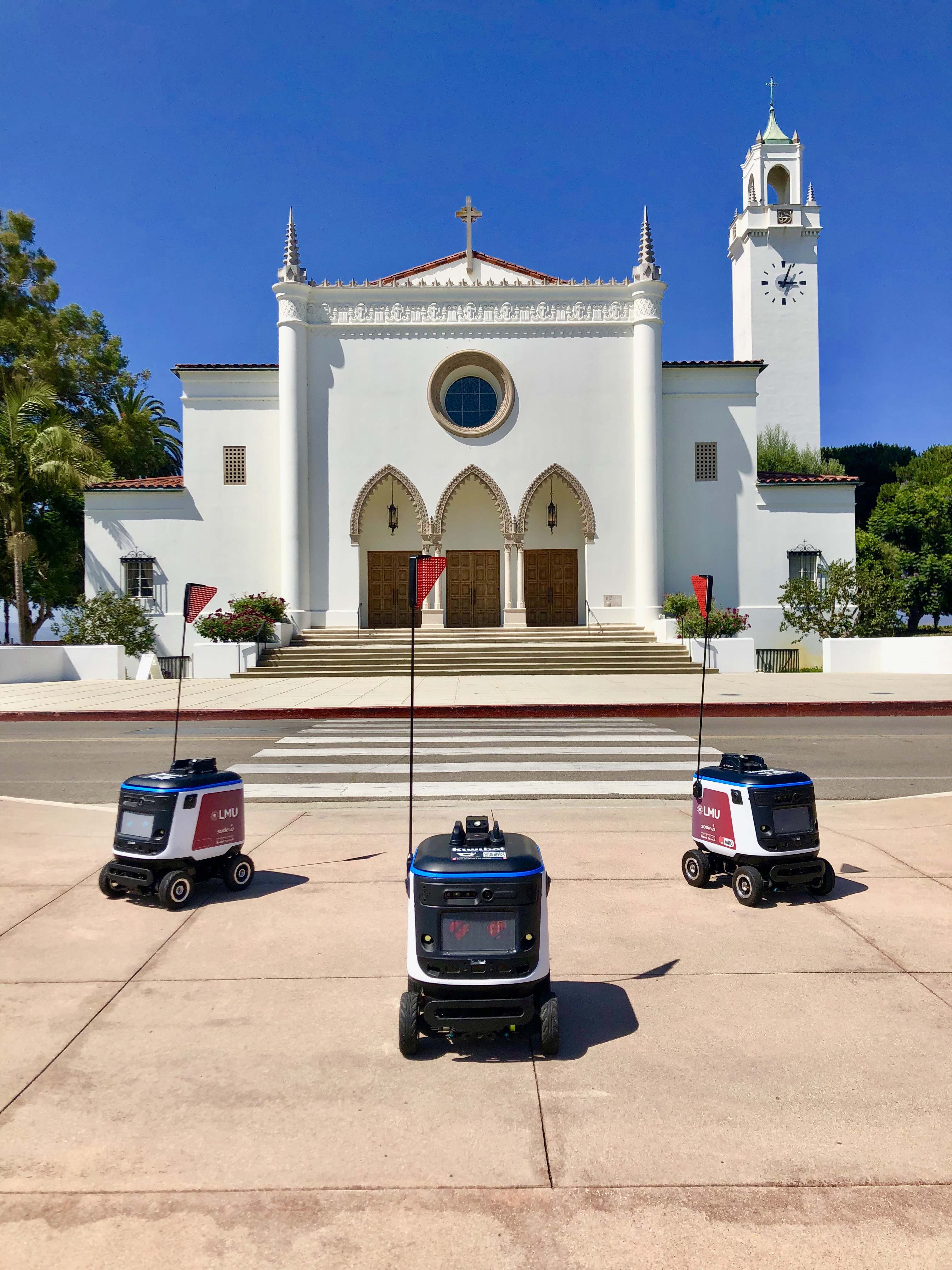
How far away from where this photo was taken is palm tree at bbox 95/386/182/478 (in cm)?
4522

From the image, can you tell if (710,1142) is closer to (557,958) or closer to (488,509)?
(557,958)

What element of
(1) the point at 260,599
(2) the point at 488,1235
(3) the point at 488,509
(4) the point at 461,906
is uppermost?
(3) the point at 488,509

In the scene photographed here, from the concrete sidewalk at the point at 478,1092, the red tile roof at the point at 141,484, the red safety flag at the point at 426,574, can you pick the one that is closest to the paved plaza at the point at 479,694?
the red tile roof at the point at 141,484

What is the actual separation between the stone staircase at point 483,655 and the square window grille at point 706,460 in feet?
22.5

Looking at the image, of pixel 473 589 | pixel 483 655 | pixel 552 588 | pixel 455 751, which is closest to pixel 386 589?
pixel 473 589

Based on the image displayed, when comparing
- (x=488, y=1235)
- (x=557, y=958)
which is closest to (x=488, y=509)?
(x=557, y=958)

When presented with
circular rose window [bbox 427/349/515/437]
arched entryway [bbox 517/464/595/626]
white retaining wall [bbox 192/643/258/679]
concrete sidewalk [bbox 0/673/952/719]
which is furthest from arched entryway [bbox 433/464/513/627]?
white retaining wall [bbox 192/643/258/679]

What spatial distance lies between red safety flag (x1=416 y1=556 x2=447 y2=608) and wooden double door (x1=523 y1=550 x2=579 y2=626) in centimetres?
2636

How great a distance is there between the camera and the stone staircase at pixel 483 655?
26.2 meters

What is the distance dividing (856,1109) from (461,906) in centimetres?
166

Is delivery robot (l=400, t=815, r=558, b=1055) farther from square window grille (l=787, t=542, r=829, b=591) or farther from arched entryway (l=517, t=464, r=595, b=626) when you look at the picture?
square window grille (l=787, t=542, r=829, b=591)

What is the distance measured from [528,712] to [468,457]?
661 inches

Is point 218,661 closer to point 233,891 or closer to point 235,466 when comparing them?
point 235,466

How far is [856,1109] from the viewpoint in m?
3.30
